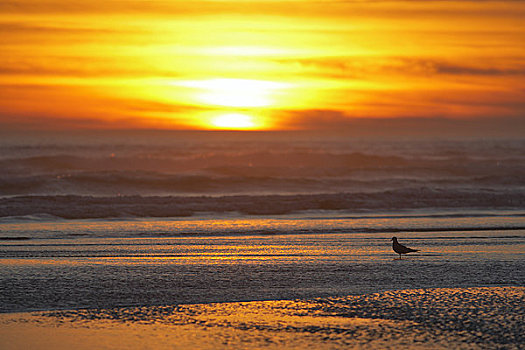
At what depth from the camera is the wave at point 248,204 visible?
2180 centimetres

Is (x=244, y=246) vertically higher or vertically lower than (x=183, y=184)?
lower

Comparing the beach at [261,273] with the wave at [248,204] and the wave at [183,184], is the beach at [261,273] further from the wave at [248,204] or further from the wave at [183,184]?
the wave at [183,184]

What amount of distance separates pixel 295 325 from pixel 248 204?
56.7ft

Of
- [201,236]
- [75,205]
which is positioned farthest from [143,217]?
[201,236]

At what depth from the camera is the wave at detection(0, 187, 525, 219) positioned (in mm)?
21797

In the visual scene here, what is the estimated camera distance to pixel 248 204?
24.7 metres

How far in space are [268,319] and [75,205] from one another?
16.8 meters

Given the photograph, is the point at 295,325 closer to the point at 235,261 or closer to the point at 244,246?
the point at 235,261

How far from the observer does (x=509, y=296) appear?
877cm

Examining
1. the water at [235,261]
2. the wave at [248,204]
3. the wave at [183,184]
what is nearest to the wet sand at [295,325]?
the water at [235,261]

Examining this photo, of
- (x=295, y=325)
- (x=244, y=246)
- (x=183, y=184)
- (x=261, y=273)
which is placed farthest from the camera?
(x=183, y=184)

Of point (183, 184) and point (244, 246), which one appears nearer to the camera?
point (244, 246)

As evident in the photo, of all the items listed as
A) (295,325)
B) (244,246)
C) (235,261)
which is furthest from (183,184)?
(295,325)

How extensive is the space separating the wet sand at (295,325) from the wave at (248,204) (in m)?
13.2
